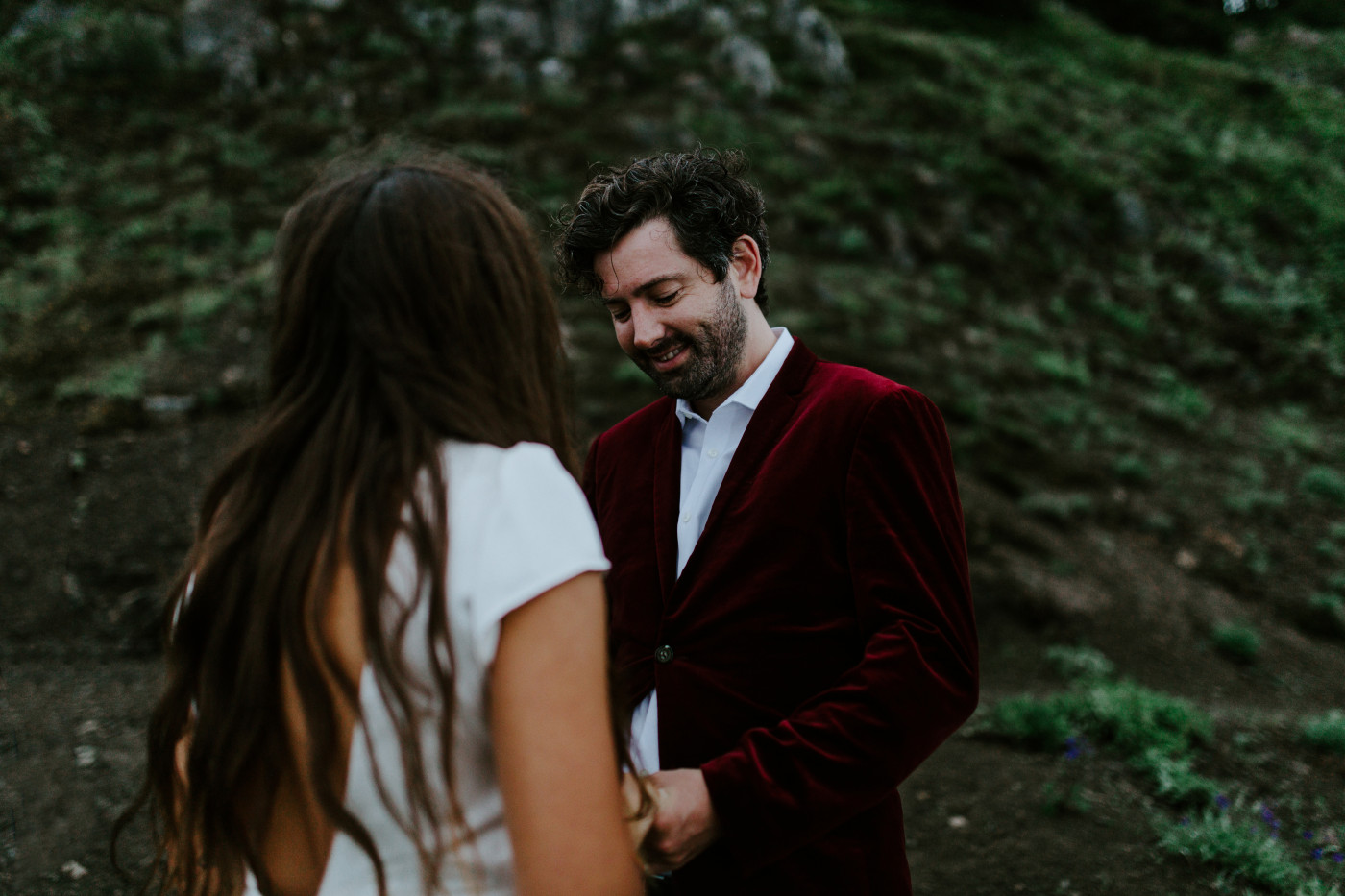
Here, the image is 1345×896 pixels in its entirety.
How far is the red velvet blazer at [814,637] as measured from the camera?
1.61m

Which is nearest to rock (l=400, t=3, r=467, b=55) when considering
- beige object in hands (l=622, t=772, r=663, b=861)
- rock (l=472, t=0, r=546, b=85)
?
rock (l=472, t=0, r=546, b=85)

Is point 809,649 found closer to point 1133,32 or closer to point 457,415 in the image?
point 457,415

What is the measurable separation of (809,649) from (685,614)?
293 millimetres

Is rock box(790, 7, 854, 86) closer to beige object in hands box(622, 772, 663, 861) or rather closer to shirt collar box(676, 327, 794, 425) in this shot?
shirt collar box(676, 327, 794, 425)

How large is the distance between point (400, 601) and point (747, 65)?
1732 cm

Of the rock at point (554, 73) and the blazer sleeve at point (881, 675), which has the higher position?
the rock at point (554, 73)

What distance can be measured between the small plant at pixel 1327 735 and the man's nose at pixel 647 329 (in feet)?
18.3

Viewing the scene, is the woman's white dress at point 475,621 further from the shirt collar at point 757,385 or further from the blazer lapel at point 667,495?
the shirt collar at point 757,385

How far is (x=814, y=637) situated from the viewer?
1.81m

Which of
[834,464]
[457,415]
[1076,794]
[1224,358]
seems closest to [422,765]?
[457,415]

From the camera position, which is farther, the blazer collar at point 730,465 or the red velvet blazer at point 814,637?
the blazer collar at point 730,465

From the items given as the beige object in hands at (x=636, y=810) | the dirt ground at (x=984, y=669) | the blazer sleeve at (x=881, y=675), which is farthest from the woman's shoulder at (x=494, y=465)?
the dirt ground at (x=984, y=669)

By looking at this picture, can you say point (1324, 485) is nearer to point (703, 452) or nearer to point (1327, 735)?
point (1327, 735)

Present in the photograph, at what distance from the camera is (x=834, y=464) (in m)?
1.86
